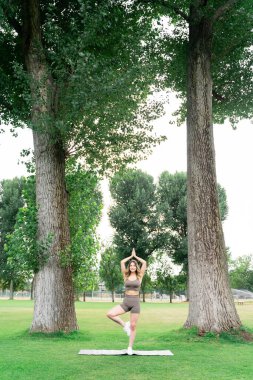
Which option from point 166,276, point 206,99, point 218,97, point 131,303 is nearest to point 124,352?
point 131,303

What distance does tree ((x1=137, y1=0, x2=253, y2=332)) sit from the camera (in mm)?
14047

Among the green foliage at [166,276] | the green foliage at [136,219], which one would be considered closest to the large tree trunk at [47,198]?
the green foliage at [136,219]

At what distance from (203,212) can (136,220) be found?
37.4 metres

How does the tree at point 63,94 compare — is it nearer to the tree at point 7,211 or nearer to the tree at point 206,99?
the tree at point 206,99

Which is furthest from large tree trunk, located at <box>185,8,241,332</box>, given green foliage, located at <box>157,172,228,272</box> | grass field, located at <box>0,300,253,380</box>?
green foliage, located at <box>157,172,228,272</box>

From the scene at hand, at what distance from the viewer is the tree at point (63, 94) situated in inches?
574

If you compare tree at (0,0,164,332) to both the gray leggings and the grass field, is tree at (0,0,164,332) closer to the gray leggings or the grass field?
the grass field

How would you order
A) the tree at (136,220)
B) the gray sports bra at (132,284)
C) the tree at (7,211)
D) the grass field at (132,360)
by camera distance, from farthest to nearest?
the tree at (7,211) → the tree at (136,220) → the gray sports bra at (132,284) → the grass field at (132,360)

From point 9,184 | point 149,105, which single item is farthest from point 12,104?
point 9,184

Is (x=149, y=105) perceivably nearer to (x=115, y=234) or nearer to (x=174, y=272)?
(x=115, y=234)

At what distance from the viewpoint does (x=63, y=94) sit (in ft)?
49.9

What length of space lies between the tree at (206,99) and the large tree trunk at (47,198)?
13.3 feet

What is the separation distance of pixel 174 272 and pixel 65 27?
51109mm

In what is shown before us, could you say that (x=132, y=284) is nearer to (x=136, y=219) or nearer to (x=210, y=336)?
(x=210, y=336)
